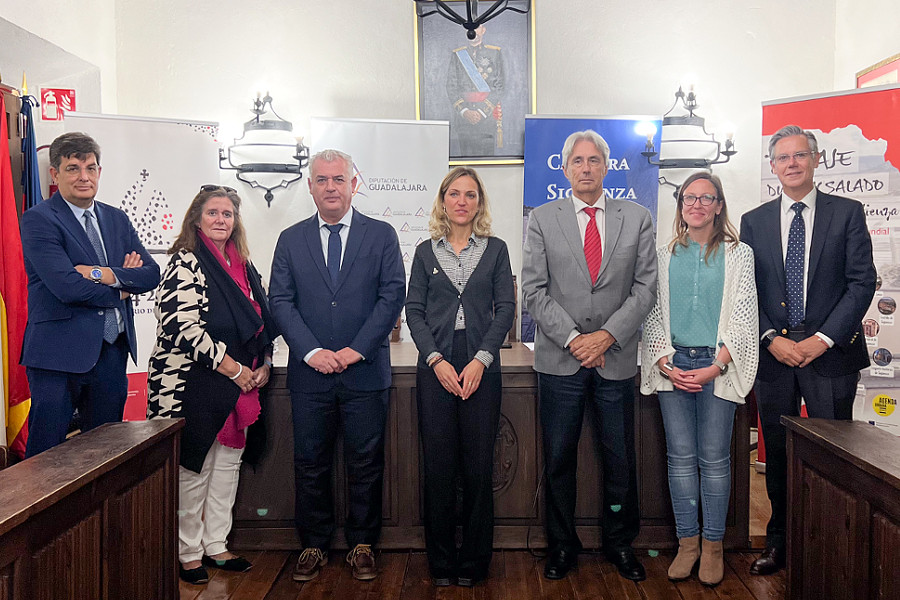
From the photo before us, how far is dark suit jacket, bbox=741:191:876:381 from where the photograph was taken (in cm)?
243

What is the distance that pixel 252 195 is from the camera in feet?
13.7

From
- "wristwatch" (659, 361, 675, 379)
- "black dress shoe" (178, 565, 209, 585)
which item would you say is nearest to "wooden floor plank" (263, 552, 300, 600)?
"black dress shoe" (178, 565, 209, 585)

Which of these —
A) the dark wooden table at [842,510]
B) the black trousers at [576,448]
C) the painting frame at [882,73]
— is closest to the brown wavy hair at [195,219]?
the black trousers at [576,448]

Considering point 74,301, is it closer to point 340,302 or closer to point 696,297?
point 340,302

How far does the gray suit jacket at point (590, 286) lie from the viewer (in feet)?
7.91

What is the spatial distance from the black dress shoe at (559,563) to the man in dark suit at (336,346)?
68 cm

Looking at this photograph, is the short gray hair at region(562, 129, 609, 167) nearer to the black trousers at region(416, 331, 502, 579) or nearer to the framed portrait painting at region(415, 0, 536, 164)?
the black trousers at region(416, 331, 502, 579)

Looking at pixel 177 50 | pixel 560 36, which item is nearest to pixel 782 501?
pixel 560 36

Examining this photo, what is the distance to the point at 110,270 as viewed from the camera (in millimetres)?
2424

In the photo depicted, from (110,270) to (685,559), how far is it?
2.45 m

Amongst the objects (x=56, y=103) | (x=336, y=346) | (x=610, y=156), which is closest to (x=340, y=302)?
(x=336, y=346)

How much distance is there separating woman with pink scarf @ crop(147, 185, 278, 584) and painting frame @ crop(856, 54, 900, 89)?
3.38 metres

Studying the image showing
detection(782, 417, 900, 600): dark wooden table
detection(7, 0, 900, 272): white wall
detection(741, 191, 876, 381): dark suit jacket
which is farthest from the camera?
detection(7, 0, 900, 272): white wall

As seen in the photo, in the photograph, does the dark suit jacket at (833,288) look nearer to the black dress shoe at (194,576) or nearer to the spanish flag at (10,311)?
the black dress shoe at (194,576)
